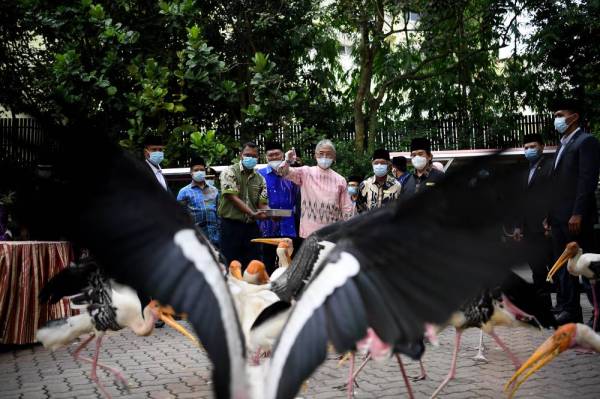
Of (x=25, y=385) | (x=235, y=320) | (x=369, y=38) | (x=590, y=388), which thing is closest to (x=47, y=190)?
(x=235, y=320)

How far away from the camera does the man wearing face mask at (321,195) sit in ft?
23.4

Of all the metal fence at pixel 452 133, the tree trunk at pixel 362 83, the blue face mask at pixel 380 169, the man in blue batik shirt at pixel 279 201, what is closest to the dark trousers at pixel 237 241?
the man in blue batik shirt at pixel 279 201

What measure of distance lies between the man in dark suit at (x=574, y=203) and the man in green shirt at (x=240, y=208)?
338 cm

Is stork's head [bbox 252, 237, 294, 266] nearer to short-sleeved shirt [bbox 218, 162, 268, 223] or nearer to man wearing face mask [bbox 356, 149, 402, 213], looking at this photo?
short-sleeved shirt [bbox 218, 162, 268, 223]

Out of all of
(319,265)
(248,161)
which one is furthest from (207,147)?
(319,265)

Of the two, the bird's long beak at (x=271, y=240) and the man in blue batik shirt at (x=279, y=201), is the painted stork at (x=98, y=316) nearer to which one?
the bird's long beak at (x=271, y=240)

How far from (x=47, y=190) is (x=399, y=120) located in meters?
16.5

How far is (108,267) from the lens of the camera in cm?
276

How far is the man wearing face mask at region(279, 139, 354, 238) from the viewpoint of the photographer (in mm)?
7117

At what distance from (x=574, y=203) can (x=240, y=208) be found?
3.64 meters

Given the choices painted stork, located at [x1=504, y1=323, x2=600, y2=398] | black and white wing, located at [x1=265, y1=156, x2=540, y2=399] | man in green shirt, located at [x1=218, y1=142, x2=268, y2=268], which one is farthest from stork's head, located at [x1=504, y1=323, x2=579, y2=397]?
man in green shirt, located at [x1=218, y1=142, x2=268, y2=268]

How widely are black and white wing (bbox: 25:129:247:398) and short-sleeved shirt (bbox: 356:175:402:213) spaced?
4.99 metres

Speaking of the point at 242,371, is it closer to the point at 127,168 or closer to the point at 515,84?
the point at 127,168

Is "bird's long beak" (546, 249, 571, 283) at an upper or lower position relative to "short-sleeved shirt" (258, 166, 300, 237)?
lower
